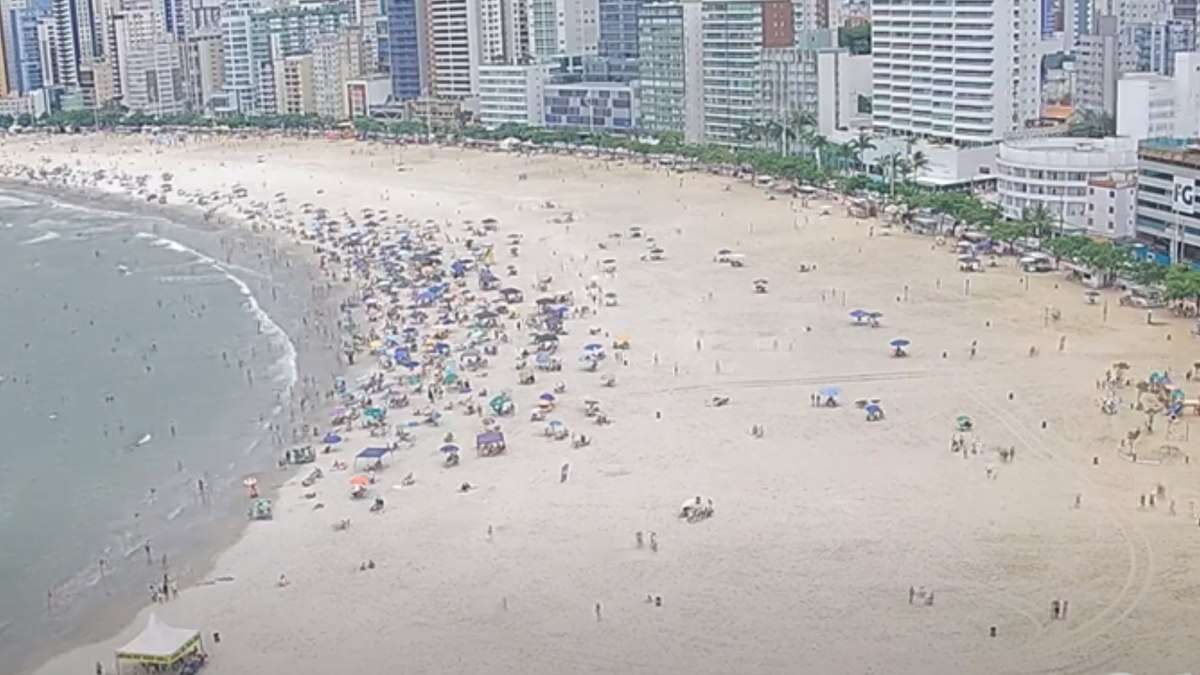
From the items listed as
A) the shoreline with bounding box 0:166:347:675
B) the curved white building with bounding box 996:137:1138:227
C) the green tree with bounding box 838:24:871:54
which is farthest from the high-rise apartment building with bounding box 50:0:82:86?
the curved white building with bounding box 996:137:1138:227

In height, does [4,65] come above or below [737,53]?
above

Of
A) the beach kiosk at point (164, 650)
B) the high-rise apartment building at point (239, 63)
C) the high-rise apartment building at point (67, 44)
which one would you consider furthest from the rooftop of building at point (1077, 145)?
the high-rise apartment building at point (67, 44)

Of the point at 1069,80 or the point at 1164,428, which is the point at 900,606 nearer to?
the point at 1164,428

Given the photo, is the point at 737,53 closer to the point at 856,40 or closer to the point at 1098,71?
the point at 856,40

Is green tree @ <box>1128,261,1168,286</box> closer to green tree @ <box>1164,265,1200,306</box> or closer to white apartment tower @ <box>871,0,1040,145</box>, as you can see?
green tree @ <box>1164,265,1200,306</box>

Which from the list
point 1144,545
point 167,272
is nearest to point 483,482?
point 1144,545

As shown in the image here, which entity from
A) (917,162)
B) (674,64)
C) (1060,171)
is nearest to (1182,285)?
(1060,171)

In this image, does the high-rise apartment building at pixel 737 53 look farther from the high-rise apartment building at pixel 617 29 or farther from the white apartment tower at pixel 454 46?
the white apartment tower at pixel 454 46
